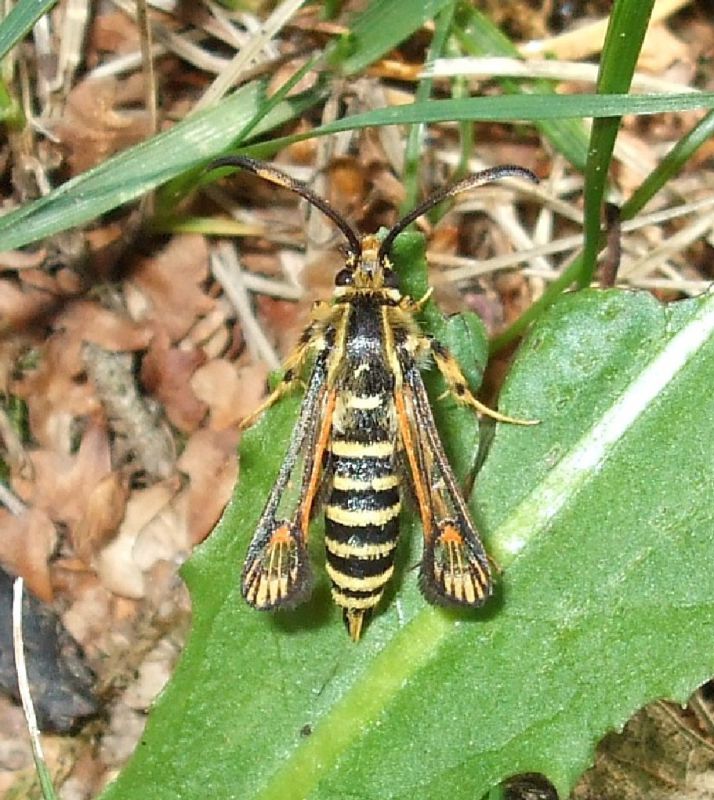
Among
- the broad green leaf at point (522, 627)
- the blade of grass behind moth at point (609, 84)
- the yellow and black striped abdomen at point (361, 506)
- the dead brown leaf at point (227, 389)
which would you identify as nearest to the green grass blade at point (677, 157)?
the blade of grass behind moth at point (609, 84)

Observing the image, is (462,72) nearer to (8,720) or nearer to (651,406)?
(651,406)

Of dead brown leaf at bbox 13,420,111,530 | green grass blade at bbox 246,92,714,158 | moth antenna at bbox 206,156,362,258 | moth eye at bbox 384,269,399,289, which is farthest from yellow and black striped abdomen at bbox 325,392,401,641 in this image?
dead brown leaf at bbox 13,420,111,530

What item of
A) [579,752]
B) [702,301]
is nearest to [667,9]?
[702,301]

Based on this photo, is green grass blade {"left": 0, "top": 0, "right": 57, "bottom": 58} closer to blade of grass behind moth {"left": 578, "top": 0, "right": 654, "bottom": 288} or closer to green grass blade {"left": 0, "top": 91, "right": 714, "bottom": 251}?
green grass blade {"left": 0, "top": 91, "right": 714, "bottom": 251}

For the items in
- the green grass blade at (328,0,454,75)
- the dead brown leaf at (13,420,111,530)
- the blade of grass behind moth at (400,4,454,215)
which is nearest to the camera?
the green grass blade at (328,0,454,75)

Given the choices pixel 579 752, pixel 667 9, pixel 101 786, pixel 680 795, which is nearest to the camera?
pixel 579 752

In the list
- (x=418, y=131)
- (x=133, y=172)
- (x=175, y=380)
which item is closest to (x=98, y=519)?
(x=175, y=380)
